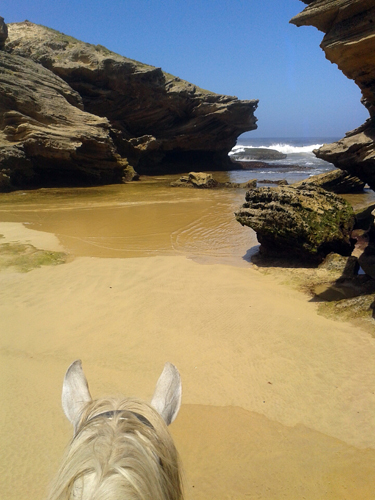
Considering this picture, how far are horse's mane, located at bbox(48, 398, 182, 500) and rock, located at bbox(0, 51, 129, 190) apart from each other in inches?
600

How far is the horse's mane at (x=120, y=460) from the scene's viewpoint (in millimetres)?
938

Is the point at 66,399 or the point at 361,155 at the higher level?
the point at 361,155

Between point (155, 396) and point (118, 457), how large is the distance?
0.38 meters

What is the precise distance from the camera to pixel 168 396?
1338 mm

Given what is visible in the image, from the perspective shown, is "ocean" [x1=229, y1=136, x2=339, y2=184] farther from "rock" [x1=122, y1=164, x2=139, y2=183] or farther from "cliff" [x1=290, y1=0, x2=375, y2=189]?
"cliff" [x1=290, y1=0, x2=375, y2=189]

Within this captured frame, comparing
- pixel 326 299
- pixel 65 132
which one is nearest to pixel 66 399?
pixel 326 299

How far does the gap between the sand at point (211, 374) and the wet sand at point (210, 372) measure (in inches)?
0.4

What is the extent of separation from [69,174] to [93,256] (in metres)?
12.0

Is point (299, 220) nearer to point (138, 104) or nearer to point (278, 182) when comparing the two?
point (278, 182)

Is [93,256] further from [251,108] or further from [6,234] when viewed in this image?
[251,108]

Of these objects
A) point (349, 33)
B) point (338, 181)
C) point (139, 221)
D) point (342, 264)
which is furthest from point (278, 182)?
point (342, 264)

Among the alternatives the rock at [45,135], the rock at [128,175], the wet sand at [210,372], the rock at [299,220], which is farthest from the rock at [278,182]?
the wet sand at [210,372]

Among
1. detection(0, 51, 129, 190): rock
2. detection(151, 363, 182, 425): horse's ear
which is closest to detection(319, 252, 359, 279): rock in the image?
detection(151, 363, 182, 425): horse's ear

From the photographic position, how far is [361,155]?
9.12 m
